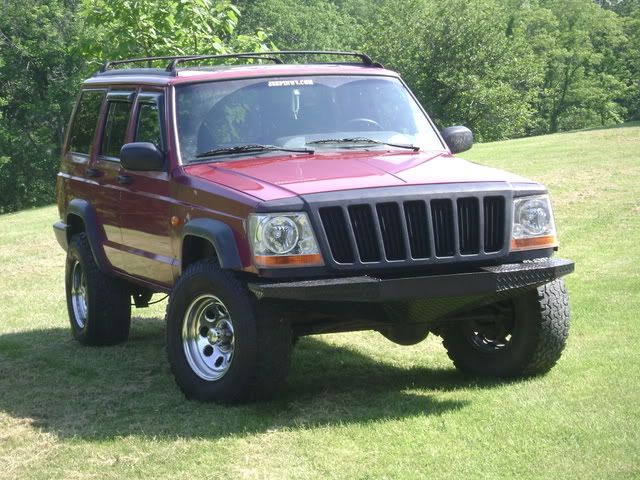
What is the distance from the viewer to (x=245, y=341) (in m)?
6.66

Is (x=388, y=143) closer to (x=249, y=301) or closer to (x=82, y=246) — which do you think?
(x=249, y=301)

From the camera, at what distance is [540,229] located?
7.01 meters

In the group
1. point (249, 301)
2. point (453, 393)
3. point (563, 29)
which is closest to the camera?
point (249, 301)

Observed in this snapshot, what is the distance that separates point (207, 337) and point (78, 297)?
3041 millimetres

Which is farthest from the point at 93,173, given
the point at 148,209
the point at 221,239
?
the point at 221,239

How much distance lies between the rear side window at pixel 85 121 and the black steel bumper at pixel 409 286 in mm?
3469

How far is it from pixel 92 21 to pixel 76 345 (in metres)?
6.67

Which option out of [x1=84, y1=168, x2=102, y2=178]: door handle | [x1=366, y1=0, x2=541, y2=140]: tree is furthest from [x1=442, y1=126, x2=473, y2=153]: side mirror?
[x1=366, y1=0, x2=541, y2=140]: tree

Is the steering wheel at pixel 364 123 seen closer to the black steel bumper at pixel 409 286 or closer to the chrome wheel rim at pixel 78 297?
the black steel bumper at pixel 409 286

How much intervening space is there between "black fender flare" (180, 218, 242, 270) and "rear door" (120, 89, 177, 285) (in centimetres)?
71

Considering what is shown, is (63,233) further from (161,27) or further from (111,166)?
(161,27)

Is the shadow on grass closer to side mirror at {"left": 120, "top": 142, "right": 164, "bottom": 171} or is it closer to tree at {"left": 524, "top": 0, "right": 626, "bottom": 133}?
side mirror at {"left": 120, "top": 142, "right": 164, "bottom": 171}

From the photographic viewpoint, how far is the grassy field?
5.76 metres

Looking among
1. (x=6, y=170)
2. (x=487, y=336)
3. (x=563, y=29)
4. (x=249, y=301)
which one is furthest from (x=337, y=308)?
(x=563, y=29)
